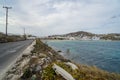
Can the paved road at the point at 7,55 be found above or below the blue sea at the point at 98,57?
above

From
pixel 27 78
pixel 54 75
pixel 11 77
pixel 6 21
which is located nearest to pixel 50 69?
pixel 54 75

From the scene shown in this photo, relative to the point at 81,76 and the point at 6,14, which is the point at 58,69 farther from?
the point at 6,14

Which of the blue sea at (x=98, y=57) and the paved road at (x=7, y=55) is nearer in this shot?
the paved road at (x=7, y=55)

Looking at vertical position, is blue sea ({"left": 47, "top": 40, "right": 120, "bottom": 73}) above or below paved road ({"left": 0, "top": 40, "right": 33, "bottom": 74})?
below

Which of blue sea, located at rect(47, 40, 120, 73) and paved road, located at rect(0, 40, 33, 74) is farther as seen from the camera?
blue sea, located at rect(47, 40, 120, 73)

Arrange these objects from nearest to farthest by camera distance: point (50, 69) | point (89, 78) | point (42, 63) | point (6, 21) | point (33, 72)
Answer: point (89, 78)
point (50, 69)
point (33, 72)
point (42, 63)
point (6, 21)

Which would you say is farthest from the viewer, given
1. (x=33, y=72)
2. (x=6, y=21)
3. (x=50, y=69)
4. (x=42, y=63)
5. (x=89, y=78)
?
(x=6, y=21)

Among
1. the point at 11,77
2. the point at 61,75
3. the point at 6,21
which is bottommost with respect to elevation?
the point at 11,77

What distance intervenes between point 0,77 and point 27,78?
1.65 metres

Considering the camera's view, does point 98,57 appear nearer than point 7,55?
No

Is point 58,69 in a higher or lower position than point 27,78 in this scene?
higher

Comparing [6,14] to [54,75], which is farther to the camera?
[6,14]

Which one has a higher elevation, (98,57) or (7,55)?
(7,55)

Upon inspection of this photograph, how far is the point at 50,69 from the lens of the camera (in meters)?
9.15
